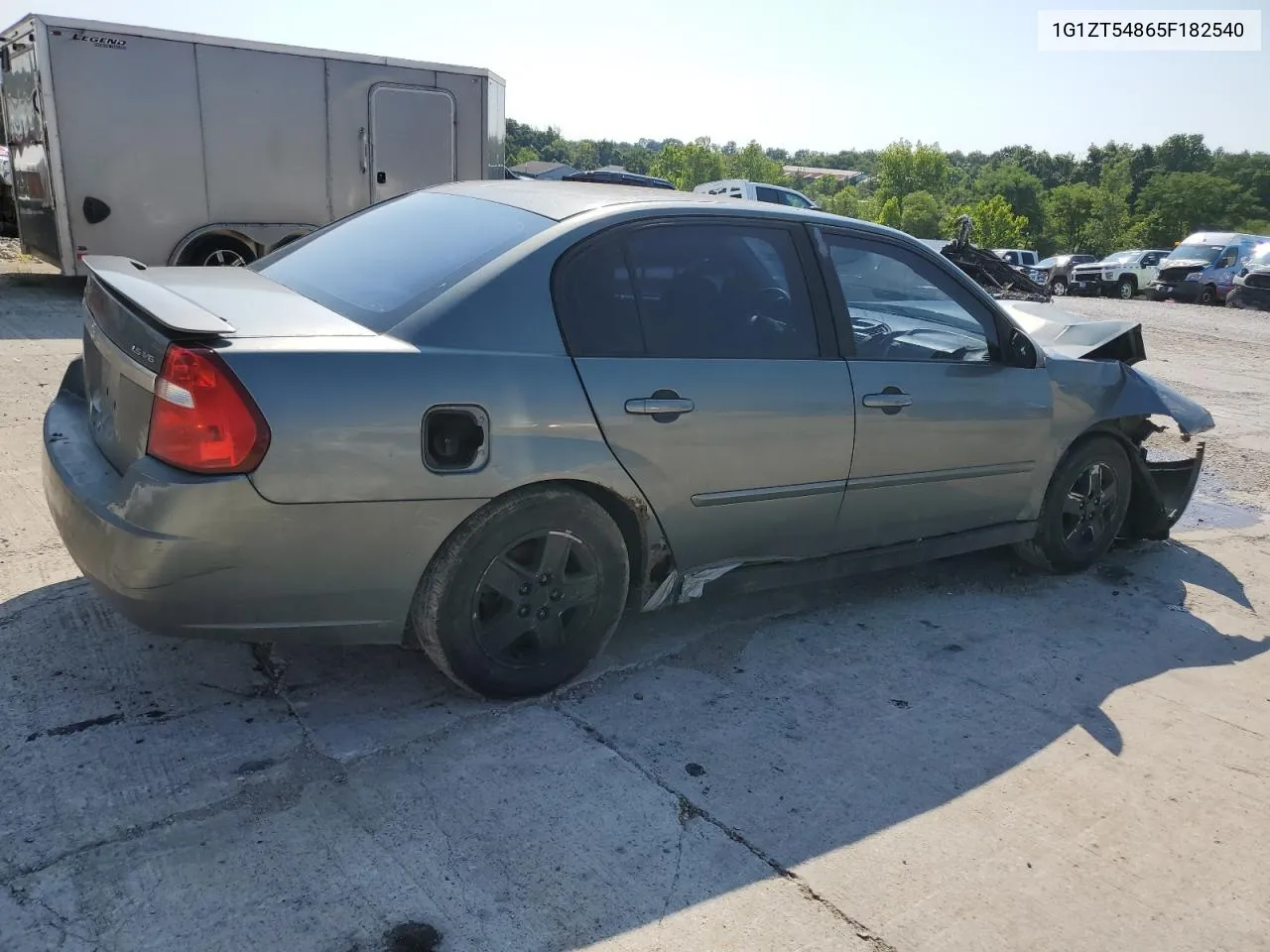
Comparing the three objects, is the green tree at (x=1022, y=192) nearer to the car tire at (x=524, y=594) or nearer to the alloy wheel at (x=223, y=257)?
the alloy wheel at (x=223, y=257)

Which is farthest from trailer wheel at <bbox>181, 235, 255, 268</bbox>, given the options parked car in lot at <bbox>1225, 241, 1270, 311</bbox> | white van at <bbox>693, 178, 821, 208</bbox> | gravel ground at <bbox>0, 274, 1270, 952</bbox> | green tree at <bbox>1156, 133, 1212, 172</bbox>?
green tree at <bbox>1156, 133, 1212, 172</bbox>

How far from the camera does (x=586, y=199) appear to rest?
3.51 metres

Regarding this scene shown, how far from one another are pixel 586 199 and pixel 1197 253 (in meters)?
28.9

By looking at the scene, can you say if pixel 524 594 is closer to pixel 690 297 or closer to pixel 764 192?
pixel 690 297

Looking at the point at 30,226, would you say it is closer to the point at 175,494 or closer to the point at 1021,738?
the point at 175,494

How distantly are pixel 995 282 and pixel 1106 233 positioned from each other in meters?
79.3

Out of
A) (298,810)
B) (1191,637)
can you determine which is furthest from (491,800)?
(1191,637)

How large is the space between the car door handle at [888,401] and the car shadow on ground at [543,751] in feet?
3.05

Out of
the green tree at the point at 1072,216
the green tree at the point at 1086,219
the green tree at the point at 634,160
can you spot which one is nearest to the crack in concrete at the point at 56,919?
the green tree at the point at 1086,219

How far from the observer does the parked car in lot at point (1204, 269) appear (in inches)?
989

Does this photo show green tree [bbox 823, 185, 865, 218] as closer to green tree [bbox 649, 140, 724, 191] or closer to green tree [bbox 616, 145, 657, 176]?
green tree [bbox 649, 140, 724, 191]

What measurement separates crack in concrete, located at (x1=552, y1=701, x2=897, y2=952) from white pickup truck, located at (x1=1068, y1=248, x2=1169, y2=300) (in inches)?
1206

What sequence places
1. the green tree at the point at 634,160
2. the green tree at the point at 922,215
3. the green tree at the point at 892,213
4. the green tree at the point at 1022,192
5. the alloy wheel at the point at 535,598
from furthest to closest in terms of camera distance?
1. the green tree at the point at 634,160
2. the green tree at the point at 892,213
3. the green tree at the point at 922,215
4. the green tree at the point at 1022,192
5. the alloy wheel at the point at 535,598

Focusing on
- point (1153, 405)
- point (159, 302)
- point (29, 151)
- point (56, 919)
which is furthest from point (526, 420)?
point (29, 151)
